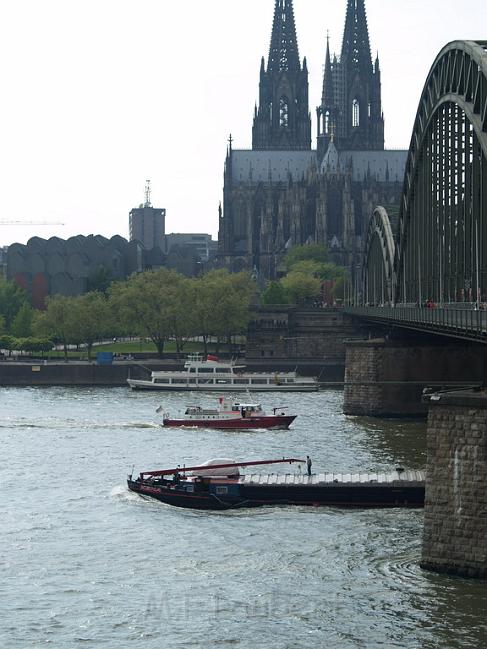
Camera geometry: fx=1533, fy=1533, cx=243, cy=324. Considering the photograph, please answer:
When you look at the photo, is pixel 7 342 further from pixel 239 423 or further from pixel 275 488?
pixel 275 488

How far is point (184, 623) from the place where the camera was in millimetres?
42188

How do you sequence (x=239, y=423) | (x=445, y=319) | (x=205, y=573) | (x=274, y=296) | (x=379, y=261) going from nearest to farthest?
1. (x=205, y=573)
2. (x=445, y=319)
3. (x=239, y=423)
4. (x=379, y=261)
5. (x=274, y=296)

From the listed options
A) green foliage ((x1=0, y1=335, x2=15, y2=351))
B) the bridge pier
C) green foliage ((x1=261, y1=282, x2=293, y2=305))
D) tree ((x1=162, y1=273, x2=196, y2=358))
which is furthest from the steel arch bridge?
green foliage ((x1=261, y1=282, x2=293, y2=305))

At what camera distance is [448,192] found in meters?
98.0

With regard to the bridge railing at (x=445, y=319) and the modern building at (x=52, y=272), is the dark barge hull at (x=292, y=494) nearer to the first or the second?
the bridge railing at (x=445, y=319)

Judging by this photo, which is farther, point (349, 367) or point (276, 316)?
point (276, 316)

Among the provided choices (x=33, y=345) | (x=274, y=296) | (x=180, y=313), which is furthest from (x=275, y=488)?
(x=274, y=296)

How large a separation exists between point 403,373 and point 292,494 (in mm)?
42030

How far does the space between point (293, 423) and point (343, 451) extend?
18.5m

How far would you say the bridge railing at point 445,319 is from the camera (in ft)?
193

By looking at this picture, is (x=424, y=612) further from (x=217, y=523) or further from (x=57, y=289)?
(x=57, y=289)

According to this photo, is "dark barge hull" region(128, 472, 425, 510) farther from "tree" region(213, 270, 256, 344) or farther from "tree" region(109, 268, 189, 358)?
"tree" region(213, 270, 256, 344)

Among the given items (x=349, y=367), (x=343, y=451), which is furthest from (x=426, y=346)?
(x=343, y=451)

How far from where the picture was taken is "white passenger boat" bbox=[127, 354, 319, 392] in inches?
5079
